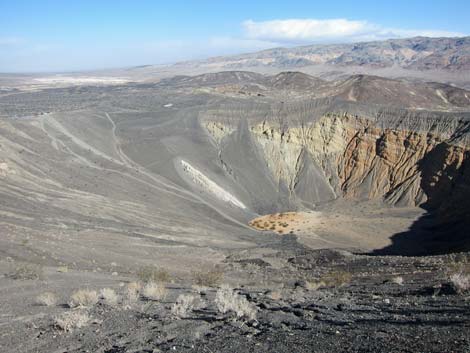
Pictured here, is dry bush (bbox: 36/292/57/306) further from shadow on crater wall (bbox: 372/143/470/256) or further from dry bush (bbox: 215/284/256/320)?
shadow on crater wall (bbox: 372/143/470/256)

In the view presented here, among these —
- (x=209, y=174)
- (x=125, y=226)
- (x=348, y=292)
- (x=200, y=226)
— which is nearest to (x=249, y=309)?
(x=348, y=292)

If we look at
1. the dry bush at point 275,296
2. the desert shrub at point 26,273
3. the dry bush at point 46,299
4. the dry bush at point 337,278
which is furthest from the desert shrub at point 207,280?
the dry bush at point 46,299

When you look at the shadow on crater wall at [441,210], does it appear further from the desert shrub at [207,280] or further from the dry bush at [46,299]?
the dry bush at [46,299]

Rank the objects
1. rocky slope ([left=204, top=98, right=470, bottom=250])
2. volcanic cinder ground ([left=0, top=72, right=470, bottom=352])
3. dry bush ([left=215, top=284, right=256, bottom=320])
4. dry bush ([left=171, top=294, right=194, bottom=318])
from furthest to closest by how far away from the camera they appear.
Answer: rocky slope ([left=204, top=98, right=470, bottom=250]) < dry bush ([left=171, top=294, right=194, bottom=318]) < dry bush ([left=215, top=284, right=256, bottom=320]) < volcanic cinder ground ([left=0, top=72, right=470, bottom=352])

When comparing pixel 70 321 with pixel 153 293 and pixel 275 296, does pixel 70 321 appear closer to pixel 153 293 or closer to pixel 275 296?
pixel 153 293

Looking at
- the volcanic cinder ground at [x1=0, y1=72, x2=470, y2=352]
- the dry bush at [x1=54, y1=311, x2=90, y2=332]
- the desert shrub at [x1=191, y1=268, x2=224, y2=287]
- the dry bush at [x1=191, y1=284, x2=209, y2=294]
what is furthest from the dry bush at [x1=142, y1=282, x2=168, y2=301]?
the desert shrub at [x1=191, y1=268, x2=224, y2=287]

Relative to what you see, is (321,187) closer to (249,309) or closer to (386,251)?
(386,251)
